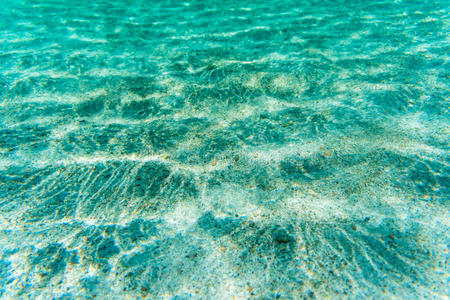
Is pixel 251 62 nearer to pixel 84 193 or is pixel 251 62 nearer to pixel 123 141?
pixel 123 141

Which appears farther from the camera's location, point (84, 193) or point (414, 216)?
point (84, 193)

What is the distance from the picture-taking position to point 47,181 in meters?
2.68

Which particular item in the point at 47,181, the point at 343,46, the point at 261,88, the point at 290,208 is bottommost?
Answer: the point at 47,181

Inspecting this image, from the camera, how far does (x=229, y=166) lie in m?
2.79

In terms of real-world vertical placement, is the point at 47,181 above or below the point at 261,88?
below

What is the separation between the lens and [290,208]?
7.66 feet

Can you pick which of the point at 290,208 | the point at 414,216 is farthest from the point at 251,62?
the point at 414,216

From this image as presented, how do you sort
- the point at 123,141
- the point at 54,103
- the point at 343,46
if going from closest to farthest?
the point at 123,141 → the point at 54,103 → the point at 343,46

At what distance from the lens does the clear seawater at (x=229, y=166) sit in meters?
1.92

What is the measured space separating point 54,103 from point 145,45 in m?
2.35

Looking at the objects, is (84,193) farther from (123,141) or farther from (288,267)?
(288,267)

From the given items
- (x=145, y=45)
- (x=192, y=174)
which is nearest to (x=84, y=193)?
(x=192, y=174)

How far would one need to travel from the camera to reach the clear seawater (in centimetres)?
192

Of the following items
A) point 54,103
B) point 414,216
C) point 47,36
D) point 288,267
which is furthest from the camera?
point 47,36
